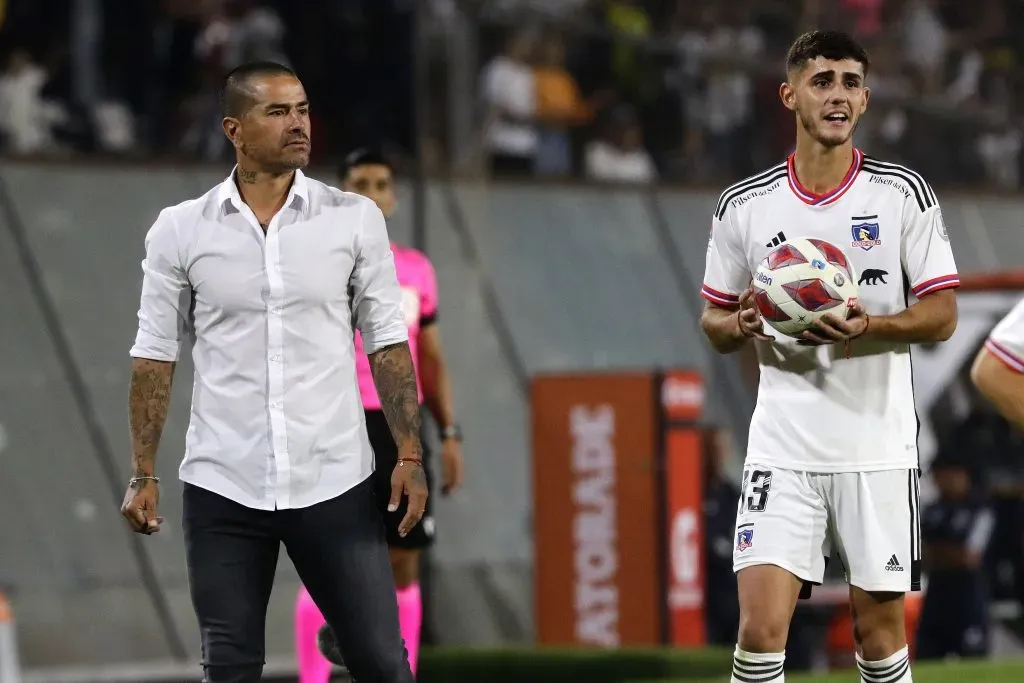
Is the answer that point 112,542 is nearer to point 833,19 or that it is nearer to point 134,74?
point 134,74

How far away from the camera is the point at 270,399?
18.0 feet

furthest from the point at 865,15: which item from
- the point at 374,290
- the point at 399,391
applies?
the point at 399,391

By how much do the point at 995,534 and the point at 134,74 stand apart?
21.6 ft

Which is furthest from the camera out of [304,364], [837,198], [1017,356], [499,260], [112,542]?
[499,260]

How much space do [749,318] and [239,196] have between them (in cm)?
149

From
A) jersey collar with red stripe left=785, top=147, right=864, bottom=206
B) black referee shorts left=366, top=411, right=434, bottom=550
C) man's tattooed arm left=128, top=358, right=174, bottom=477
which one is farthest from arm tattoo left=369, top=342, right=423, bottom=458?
black referee shorts left=366, top=411, right=434, bottom=550

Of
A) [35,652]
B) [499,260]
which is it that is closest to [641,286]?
[499,260]

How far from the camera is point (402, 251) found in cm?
823

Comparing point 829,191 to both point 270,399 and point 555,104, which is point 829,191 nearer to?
point 270,399

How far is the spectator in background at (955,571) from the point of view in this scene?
1266 centimetres

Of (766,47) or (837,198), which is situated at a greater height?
(766,47)

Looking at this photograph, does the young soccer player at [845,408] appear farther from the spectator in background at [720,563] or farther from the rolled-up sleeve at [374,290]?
the spectator in background at [720,563]

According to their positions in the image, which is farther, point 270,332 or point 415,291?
point 415,291

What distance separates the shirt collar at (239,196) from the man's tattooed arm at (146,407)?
474 mm
